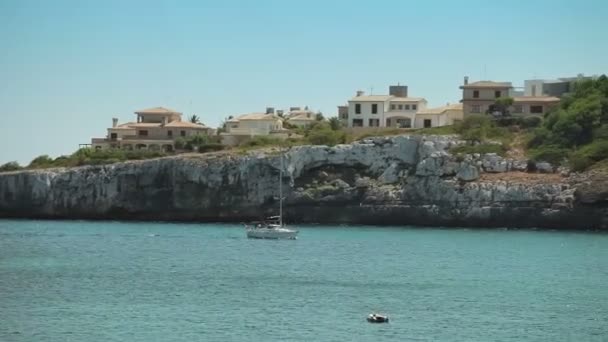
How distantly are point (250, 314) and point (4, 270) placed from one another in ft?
80.5

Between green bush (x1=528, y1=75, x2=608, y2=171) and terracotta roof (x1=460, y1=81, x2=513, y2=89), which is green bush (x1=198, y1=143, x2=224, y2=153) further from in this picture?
green bush (x1=528, y1=75, x2=608, y2=171)

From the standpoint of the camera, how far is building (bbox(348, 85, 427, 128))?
157 meters

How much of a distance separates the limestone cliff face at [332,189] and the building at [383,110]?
75.3ft

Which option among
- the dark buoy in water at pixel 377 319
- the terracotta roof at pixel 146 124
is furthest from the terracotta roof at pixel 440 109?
the dark buoy in water at pixel 377 319

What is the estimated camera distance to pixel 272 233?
112875 mm

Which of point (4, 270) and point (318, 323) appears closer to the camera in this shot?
point (318, 323)

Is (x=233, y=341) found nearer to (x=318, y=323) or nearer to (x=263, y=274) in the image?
(x=318, y=323)

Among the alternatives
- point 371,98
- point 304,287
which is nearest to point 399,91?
point 371,98

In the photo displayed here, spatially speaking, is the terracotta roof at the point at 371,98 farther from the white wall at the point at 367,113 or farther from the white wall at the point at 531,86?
the white wall at the point at 531,86

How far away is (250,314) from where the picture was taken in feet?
203

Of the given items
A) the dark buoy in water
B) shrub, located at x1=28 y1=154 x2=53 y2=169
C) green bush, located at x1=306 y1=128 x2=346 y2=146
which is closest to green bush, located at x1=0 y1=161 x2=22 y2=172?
shrub, located at x1=28 y1=154 x2=53 y2=169

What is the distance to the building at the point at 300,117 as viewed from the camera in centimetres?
17612

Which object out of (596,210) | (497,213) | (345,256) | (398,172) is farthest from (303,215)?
(345,256)

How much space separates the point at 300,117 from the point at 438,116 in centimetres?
3193
